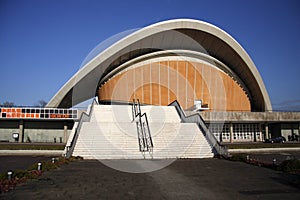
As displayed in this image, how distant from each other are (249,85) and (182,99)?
386 inches

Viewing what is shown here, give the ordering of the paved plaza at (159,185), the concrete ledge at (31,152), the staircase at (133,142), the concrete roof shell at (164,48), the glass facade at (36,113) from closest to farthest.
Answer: the paved plaza at (159,185) → the staircase at (133,142) → the concrete ledge at (31,152) → the glass facade at (36,113) → the concrete roof shell at (164,48)

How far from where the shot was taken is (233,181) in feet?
24.3

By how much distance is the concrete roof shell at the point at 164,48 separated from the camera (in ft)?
98.6

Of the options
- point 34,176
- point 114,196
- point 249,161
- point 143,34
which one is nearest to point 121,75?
point 143,34

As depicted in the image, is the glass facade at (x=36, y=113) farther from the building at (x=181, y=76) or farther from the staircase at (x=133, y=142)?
the staircase at (x=133, y=142)

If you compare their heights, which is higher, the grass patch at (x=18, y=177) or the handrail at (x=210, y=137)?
the handrail at (x=210, y=137)

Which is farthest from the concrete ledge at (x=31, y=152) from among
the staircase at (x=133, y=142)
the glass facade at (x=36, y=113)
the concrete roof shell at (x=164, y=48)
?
the concrete roof shell at (x=164, y=48)

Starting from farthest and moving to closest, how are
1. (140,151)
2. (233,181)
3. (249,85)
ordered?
(249,85) → (140,151) → (233,181)

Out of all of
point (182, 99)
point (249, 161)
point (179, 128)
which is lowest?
point (249, 161)

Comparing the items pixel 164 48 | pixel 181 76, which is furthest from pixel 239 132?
pixel 164 48

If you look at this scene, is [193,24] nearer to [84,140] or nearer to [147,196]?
[84,140]

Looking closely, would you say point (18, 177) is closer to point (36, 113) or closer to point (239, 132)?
point (36, 113)

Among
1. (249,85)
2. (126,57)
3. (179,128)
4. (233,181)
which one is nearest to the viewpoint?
(233,181)

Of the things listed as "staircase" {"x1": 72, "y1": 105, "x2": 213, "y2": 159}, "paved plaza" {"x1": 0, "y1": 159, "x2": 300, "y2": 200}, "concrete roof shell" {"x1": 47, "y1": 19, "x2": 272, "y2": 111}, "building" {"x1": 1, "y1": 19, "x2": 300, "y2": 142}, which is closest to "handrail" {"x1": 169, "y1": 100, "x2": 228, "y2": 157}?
"staircase" {"x1": 72, "y1": 105, "x2": 213, "y2": 159}
